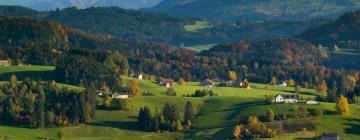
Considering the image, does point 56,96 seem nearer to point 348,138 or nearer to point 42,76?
point 42,76

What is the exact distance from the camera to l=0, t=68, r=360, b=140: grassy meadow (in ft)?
417

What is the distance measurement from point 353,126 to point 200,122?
62.9 ft

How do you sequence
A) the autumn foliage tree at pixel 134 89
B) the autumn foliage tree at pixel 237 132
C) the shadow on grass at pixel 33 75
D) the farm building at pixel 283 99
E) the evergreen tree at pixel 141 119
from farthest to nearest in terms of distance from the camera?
the shadow on grass at pixel 33 75
the autumn foliage tree at pixel 134 89
the farm building at pixel 283 99
the evergreen tree at pixel 141 119
the autumn foliage tree at pixel 237 132

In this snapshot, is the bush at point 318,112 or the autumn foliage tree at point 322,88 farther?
the autumn foliage tree at point 322,88

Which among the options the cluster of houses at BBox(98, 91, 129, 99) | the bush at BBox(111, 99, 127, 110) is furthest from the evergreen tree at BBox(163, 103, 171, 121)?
the cluster of houses at BBox(98, 91, 129, 99)

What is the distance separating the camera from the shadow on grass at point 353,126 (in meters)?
126

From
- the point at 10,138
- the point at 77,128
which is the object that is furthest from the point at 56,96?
the point at 10,138

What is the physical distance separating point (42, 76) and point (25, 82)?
1627 centimetres

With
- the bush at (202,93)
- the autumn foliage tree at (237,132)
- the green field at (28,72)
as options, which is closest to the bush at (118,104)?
the bush at (202,93)

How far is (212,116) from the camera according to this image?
140m

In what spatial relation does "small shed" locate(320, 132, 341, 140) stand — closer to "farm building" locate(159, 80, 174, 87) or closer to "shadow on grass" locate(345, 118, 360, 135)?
"shadow on grass" locate(345, 118, 360, 135)

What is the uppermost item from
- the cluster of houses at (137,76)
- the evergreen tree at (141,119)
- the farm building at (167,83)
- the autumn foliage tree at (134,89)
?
the cluster of houses at (137,76)

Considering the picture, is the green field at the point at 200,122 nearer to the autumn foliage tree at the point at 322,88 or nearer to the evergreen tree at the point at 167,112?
the evergreen tree at the point at 167,112

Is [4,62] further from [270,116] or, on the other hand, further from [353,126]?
[353,126]
